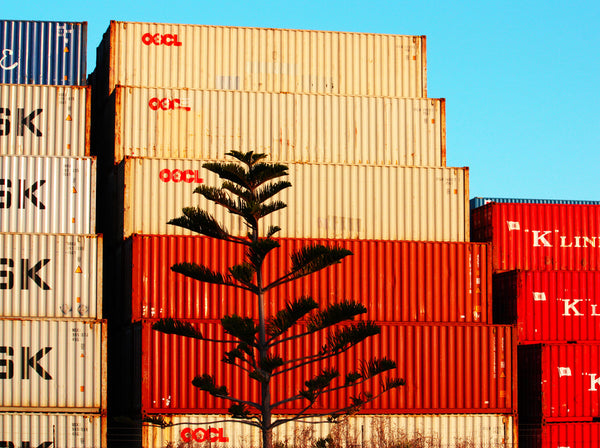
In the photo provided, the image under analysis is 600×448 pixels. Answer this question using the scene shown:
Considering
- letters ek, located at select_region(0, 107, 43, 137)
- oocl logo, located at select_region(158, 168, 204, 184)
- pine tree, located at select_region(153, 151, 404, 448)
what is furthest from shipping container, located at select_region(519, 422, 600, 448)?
letters ek, located at select_region(0, 107, 43, 137)

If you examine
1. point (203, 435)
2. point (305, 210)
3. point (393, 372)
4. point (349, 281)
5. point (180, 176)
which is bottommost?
point (203, 435)

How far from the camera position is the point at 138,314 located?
32281mm

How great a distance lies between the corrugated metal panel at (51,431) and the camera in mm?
30469

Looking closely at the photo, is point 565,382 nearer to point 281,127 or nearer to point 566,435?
point 566,435

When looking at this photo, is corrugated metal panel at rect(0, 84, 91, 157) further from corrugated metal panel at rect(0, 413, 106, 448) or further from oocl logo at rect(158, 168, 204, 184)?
corrugated metal panel at rect(0, 413, 106, 448)

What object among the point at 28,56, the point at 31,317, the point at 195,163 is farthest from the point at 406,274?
the point at 28,56

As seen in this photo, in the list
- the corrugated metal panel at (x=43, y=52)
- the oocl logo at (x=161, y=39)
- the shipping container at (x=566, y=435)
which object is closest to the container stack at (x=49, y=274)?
the corrugated metal panel at (x=43, y=52)

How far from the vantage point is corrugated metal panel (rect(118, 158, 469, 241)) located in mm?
33969

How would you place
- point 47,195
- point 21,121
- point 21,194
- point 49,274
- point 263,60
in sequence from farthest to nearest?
point 263,60 → point 21,121 → point 47,195 → point 21,194 → point 49,274

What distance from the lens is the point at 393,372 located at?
107 feet

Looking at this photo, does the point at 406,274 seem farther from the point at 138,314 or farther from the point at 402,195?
the point at 138,314

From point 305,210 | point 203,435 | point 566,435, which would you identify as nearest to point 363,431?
point 203,435

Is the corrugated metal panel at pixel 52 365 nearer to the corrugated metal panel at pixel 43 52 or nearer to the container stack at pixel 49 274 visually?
the container stack at pixel 49 274

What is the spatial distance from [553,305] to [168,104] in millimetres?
15496
